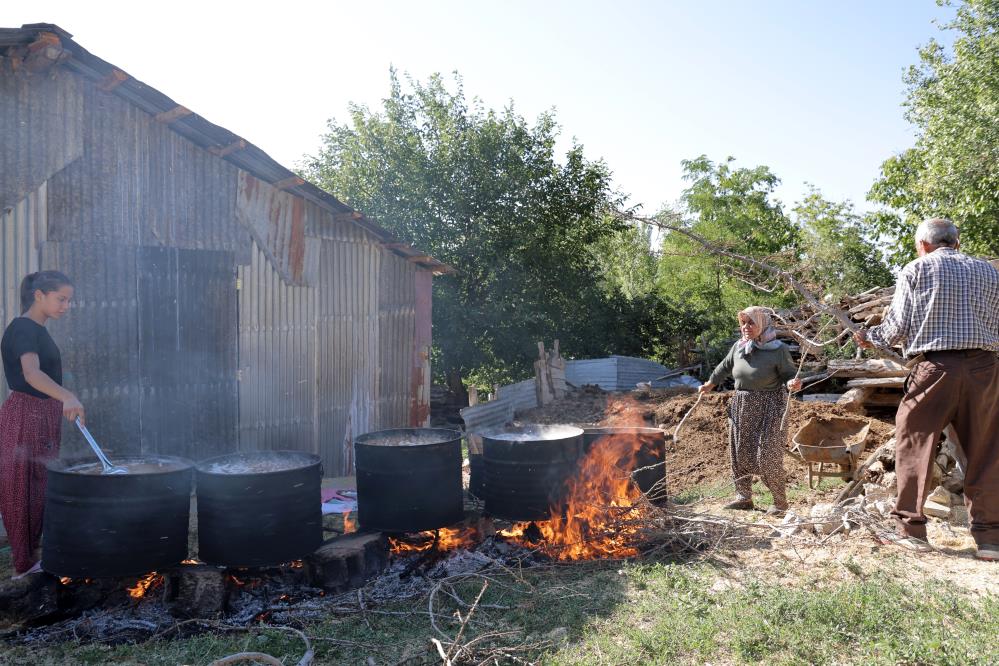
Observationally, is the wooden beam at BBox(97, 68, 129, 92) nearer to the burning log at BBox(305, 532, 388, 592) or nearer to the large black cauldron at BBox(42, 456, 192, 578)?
the large black cauldron at BBox(42, 456, 192, 578)

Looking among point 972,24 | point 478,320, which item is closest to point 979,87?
point 972,24

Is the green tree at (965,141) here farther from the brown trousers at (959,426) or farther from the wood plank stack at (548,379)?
the brown trousers at (959,426)

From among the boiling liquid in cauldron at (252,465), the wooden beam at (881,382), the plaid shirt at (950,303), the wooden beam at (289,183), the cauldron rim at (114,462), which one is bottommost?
the boiling liquid in cauldron at (252,465)

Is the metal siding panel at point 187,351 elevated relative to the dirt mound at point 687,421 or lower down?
elevated

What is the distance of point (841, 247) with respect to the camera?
23.7 meters

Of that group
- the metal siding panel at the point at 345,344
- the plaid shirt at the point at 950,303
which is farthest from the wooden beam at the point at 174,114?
the plaid shirt at the point at 950,303

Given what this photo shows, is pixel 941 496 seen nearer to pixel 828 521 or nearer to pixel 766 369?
pixel 828 521

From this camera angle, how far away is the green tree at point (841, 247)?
70.7ft

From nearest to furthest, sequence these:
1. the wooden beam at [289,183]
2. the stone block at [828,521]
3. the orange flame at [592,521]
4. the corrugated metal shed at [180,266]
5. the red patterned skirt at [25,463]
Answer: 1. the red patterned skirt at [25,463]
2. the stone block at [828,521]
3. the orange flame at [592,521]
4. the corrugated metal shed at [180,266]
5. the wooden beam at [289,183]

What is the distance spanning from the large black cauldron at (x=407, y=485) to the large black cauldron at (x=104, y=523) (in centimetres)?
162

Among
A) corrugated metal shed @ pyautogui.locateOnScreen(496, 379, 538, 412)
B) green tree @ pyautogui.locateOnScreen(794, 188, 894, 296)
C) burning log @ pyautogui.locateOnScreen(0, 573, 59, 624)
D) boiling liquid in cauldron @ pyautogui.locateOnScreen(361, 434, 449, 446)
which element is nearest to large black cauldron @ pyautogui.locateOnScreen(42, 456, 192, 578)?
burning log @ pyautogui.locateOnScreen(0, 573, 59, 624)

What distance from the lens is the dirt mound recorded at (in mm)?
9711

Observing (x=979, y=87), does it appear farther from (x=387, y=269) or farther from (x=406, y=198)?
(x=387, y=269)

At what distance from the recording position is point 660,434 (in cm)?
740
